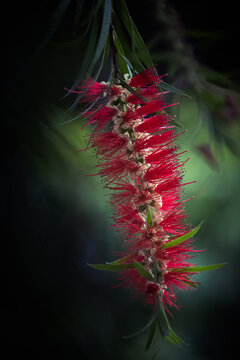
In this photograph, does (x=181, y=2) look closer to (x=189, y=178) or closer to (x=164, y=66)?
(x=164, y=66)

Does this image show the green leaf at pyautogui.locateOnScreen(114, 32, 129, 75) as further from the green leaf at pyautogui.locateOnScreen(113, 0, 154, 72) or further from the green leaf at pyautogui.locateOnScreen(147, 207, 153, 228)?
the green leaf at pyautogui.locateOnScreen(147, 207, 153, 228)

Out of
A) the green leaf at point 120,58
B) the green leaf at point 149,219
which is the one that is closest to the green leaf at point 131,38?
the green leaf at point 120,58

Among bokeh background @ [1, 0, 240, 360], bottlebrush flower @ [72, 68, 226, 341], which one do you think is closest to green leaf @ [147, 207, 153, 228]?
bottlebrush flower @ [72, 68, 226, 341]

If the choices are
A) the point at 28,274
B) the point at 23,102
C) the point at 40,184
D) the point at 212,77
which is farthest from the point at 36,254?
the point at 212,77

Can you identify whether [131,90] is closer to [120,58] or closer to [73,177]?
[120,58]

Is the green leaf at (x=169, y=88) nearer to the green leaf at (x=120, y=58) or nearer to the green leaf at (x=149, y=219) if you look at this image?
the green leaf at (x=120, y=58)
